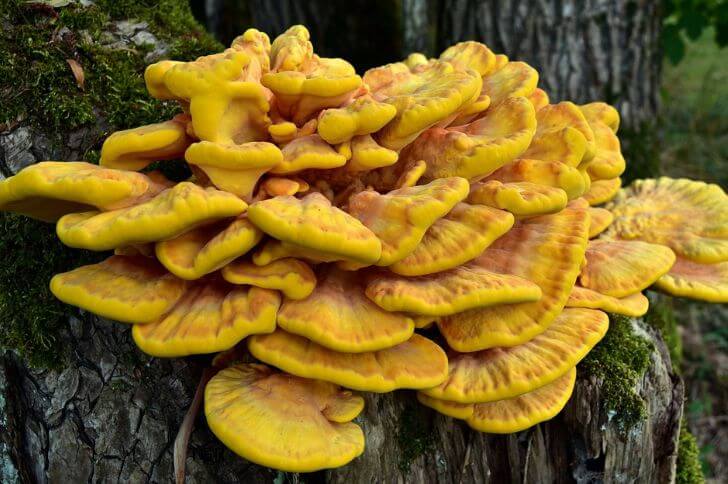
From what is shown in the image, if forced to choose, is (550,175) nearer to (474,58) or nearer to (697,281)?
(474,58)

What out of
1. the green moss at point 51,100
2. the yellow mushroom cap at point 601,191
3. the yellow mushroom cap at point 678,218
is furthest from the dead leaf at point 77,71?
the yellow mushroom cap at point 678,218

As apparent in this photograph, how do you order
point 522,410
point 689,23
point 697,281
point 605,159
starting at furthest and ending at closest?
point 689,23
point 697,281
point 605,159
point 522,410

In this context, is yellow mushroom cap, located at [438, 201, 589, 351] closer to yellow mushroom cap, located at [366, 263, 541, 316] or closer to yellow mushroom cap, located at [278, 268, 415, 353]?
yellow mushroom cap, located at [366, 263, 541, 316]

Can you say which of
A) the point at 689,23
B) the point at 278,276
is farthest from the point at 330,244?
the point at 689,23

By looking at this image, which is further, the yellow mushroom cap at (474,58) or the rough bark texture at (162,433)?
the yellow mushroom cap at (474,58)

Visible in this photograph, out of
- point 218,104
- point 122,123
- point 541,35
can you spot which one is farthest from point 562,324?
point 541,35

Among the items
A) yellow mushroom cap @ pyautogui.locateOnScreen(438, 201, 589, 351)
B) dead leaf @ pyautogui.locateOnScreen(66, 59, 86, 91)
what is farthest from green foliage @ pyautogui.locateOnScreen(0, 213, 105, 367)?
yellow mushroom cap @ pyautogui.locateOnScreen(438, 201, 589, 351)

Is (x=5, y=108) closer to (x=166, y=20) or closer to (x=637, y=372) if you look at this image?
(x=166, y=20)

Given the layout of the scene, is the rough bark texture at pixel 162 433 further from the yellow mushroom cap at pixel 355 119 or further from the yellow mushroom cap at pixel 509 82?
the yellow mushroom cap at pixel 509 82
